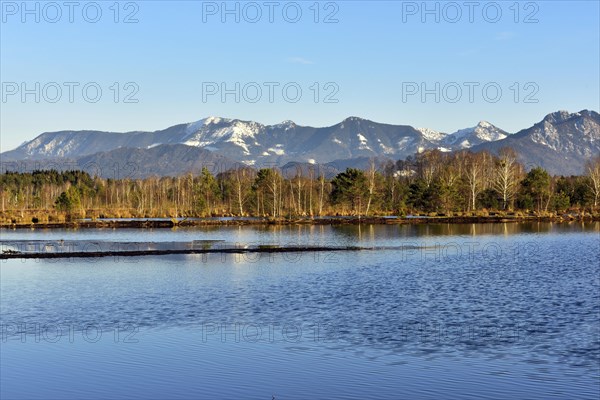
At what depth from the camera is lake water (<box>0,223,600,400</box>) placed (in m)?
18.8

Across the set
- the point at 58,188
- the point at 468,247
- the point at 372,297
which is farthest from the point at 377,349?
the point at 58,188

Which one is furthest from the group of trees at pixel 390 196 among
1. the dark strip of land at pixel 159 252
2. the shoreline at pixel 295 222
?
the dark strip of land at pixel 159 252

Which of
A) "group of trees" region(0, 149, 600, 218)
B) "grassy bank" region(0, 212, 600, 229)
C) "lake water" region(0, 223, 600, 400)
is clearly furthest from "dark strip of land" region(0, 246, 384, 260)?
"group of trees" region(0, 149, 600, 218)

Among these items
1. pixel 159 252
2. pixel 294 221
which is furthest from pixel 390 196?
pixel 159 252

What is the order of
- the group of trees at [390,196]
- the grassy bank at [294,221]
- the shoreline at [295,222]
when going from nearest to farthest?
the shoreline at [295,222] → the grassy bank at [294,221] → the group of trees at [390,196]

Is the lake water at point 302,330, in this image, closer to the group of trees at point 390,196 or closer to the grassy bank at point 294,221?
the grassy bank at point 294,221

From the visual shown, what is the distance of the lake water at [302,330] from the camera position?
18750 millimetres

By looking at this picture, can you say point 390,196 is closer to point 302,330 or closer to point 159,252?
point 159,252

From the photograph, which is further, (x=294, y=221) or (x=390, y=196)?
(x=390, y=196)

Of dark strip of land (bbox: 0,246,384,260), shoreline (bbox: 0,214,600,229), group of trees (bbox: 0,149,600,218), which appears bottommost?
dark strip of land (bbox: 0,246,384,260)

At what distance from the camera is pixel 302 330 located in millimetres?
25406

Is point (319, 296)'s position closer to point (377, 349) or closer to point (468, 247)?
point (377, 349)

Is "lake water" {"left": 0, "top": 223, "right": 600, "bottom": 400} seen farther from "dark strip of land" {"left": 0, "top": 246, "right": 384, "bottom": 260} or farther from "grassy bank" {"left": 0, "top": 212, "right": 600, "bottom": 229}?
"grassy bank" {"left": 0, "top": 212, "right": 600, "bottom": 229}

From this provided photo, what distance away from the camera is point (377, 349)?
22234 mm
